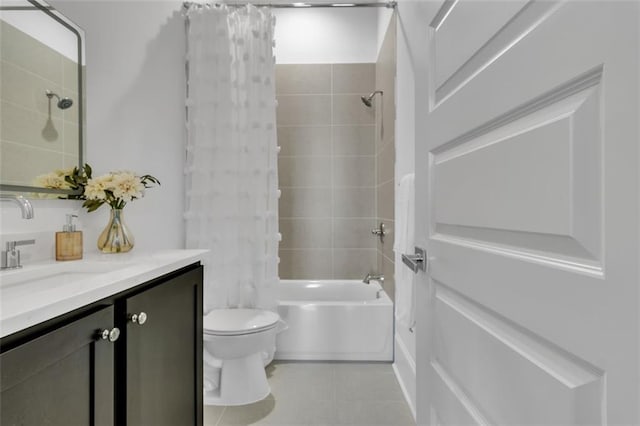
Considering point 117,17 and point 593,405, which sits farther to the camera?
point 117,17

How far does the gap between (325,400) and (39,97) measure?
1937 mm

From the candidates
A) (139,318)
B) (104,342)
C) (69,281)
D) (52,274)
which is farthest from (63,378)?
(52,274)

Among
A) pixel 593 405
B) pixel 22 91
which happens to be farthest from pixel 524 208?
pixel 22 91

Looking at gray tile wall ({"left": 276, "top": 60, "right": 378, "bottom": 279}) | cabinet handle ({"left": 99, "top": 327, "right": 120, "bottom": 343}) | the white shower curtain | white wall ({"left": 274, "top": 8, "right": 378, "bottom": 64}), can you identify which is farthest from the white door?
white wall ({"left": 274, "top": 8, "right": 378, "bottom": 64})

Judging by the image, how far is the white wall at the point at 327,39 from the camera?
11.2 feet

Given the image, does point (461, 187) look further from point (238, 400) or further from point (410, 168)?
point (238, 400)

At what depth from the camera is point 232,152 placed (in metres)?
2.26

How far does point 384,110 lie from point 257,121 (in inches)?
46.2

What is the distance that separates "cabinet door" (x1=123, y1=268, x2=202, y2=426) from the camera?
1006 millimetres

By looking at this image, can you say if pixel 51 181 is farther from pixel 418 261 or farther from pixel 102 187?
pixel 418 261

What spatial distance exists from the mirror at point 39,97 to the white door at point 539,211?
1.31 metres

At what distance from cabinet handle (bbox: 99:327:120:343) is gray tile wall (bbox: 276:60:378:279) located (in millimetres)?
2512

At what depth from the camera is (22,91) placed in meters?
1.26

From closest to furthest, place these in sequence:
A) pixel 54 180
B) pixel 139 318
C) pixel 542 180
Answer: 1. pixel 542 180
2. pixel 139 318
3. pixel 54 180
